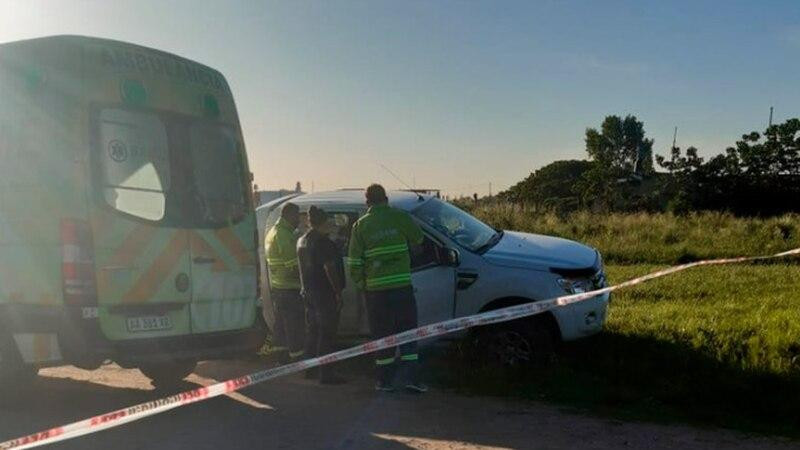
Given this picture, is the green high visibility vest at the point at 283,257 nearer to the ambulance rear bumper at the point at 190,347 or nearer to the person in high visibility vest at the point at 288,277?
the person in high visibility vest at the point at 288,277

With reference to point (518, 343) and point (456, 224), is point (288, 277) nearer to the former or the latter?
point (456, 224)

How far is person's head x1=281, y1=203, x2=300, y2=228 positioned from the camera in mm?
8109

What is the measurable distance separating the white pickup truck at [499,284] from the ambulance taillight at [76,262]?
2.93 metres

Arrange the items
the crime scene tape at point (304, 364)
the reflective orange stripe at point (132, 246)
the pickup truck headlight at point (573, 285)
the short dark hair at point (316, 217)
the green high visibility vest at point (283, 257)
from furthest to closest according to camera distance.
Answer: the green high visibility vest at point (283, 257) → the short dark hair at point (316, 217) → the pickup truck headlight at point (573, 285) → the reflective orange stripe at point (132, 246) → the crime scene tape at point (304, 364)

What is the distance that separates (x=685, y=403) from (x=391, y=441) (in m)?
2.52

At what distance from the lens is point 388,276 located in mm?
7039

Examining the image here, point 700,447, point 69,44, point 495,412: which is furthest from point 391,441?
point 69,44

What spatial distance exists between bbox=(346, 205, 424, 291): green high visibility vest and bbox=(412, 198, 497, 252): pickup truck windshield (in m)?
0.73

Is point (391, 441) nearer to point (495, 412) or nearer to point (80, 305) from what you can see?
point (495, 412)

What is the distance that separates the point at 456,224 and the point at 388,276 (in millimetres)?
1360

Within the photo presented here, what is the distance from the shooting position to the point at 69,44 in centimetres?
582

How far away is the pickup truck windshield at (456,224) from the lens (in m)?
7.84

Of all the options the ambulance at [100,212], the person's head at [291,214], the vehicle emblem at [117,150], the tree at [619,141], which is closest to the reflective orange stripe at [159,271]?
the ambulance at [100,212]

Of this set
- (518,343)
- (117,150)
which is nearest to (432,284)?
(518,343)
